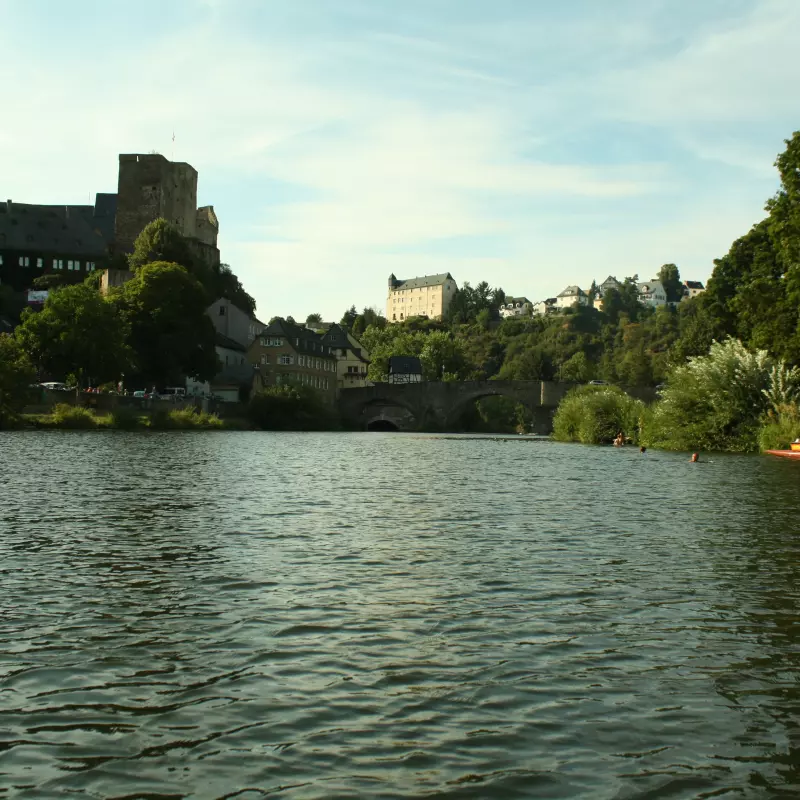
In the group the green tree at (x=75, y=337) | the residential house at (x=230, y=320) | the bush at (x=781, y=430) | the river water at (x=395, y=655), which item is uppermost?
the residential house at (x=230, y=320)

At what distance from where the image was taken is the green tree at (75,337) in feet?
235

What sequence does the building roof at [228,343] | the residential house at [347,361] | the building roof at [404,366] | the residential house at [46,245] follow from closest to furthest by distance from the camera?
the building roof at [228,343], the residential house at [46,245], the residential house at [347,361], the building roof at [404,366]

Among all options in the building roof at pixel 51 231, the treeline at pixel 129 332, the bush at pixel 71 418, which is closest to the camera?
the bush at pixel 71 418

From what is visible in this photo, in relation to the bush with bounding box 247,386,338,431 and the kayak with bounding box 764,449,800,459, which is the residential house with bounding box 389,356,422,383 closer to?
the bush with bounding box 247,386,338,431

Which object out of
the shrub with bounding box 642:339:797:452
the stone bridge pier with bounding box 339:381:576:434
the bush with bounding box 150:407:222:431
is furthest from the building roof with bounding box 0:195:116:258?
the shrub with bounding box 642:339:797:452

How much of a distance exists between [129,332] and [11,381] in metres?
16.4

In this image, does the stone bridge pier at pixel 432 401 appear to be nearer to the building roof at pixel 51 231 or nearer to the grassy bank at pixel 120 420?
the grassy bank at pixel 120 420

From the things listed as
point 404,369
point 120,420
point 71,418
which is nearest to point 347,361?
point 404,369

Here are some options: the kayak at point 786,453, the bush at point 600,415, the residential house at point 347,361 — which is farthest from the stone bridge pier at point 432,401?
the kayak at point 786,453

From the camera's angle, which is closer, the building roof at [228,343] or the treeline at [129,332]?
the treeline at [129,332]

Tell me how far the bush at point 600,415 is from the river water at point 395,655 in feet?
128

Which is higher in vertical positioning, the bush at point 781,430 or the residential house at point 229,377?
the residential house at point 229,377

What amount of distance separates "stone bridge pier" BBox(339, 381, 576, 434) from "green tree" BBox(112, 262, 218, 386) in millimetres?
27538

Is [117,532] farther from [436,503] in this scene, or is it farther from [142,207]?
[142,207]
